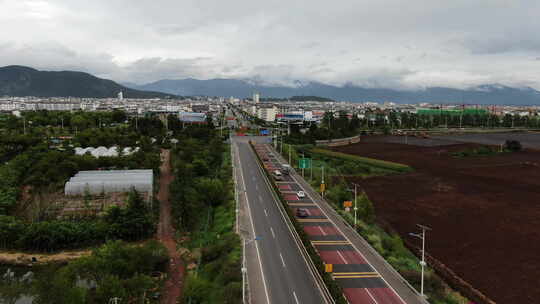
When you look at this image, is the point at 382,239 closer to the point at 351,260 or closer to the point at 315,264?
the point at 351,260

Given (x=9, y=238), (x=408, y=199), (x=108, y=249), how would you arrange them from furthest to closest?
(x=408, y=199), (x=9, y=238), (x=108, y=249)

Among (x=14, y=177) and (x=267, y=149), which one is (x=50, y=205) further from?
(x=267, y=149)

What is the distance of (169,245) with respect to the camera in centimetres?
3216

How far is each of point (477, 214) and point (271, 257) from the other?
26.0m

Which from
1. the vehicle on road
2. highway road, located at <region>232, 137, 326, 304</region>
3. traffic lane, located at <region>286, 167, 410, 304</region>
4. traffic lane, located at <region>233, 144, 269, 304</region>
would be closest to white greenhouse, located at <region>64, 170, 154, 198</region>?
highway road, located at <region>232, 137, 326, 304</region>

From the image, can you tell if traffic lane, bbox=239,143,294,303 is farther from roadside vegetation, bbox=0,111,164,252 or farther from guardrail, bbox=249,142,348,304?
roadside vegetation, bbox=0,111,164,252

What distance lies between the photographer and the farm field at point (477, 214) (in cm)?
2600

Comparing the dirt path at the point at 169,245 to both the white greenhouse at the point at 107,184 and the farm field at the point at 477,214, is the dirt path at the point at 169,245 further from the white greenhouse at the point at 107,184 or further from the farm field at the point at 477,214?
the farm field at the point at 477,214

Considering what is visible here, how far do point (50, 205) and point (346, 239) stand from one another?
31297 mm

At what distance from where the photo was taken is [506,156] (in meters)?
81.2

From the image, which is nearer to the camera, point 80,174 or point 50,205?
point 50,205

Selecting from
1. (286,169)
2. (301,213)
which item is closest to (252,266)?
(301,213)

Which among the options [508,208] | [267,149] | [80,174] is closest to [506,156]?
[508,208]

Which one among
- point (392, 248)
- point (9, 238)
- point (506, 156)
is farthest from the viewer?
point (506, 156)
